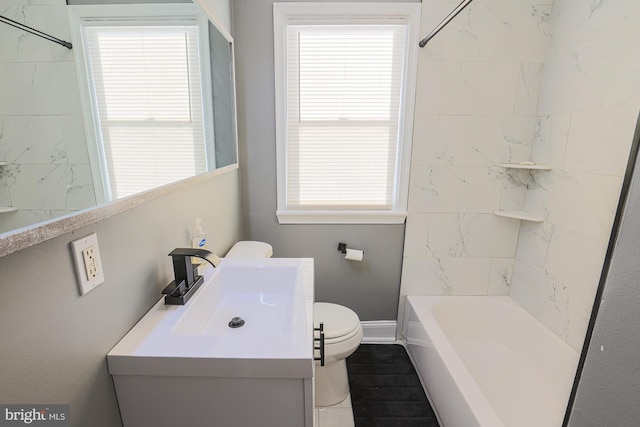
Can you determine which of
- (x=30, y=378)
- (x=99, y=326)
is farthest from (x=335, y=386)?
(x=30, y=378)

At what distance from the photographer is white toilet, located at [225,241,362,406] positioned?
5.00ft

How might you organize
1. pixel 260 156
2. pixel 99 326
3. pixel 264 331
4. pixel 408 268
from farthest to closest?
pixel 408 268, pixel 260 156, pixel 264 331, pixel 99 326

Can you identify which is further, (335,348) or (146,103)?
(335,348)

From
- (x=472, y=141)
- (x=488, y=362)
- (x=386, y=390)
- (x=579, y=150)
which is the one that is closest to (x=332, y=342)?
(x=386, y=390)

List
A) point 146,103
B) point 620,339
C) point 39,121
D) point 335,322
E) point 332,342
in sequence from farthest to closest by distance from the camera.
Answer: point 335,322 < point 332,342 < point 146,103 < point 39,121 < point 620,339

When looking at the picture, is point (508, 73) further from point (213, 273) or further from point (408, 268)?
point (213, 273)

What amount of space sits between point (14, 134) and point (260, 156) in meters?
1.48

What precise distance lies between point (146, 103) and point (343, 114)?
1.22m

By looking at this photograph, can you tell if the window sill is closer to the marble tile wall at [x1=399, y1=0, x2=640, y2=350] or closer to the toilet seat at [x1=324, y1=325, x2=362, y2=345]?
the marble tile wall at [x1=399, y1=0, x2=640, y2=350]

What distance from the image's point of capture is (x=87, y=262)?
68cm

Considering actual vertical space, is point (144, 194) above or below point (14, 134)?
below

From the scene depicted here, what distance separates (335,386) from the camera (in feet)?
5.40

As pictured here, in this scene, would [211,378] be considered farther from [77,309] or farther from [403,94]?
[403,94]

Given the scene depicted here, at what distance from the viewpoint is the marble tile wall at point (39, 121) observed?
453 millimetres
